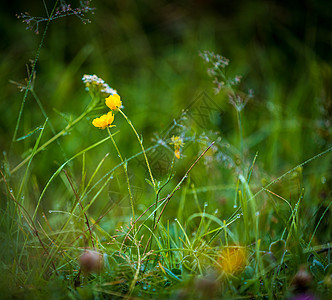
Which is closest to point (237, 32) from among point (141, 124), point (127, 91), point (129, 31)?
point (129, 31)

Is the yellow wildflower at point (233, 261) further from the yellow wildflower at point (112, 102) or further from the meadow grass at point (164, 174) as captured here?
the yellow wildflower at point (112, 102)

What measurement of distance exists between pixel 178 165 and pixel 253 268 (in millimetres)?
837

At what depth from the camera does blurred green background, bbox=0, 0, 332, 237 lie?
5.64ft

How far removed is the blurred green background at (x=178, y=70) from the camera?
67.6 inches

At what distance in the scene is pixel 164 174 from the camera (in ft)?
4.73

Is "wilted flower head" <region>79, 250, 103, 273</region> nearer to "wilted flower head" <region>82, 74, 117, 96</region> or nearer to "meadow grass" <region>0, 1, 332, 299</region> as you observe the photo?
"meadow grass" <region>0, 1, 332, 299</region>

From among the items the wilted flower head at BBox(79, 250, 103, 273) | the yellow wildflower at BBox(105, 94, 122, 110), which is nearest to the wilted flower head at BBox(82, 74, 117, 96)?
the yellow wildflower at BBox(105, 94, 122, 110)

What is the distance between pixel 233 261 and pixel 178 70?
1.74m

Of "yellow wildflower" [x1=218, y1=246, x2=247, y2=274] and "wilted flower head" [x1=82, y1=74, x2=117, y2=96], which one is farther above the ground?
"wilted flower head" [x1=82, y1=74, x2=117, y2=96]

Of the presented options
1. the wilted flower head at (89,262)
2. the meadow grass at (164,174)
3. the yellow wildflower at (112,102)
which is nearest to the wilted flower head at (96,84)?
the meadow grass at (164,174)

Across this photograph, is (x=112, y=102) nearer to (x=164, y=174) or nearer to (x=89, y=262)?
(x=89, y=262)

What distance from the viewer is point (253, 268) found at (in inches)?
35.9

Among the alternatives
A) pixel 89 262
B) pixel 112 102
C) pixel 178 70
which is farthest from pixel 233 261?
pixel 178 70

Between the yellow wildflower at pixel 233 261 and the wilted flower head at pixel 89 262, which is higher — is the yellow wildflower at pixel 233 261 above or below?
below
